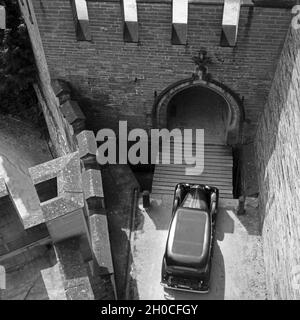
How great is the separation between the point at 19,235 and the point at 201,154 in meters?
5.87

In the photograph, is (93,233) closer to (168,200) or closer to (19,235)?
(19,235)

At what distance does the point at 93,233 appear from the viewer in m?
10.7

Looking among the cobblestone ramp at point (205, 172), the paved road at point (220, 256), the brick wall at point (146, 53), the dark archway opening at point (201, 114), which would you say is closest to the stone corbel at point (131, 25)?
the brick wall at point (146, 53)

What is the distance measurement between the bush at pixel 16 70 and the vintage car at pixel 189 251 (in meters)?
7.00

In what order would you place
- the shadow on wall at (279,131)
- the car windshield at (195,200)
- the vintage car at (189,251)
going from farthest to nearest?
the car windshield at (195,200), the vintage car at (189,251), the shadow on wall at (279,131)

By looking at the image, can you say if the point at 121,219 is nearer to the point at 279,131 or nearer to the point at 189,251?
the point at 189,251

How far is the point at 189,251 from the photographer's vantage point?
1007 centimetres

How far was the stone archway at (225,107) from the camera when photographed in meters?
12.0

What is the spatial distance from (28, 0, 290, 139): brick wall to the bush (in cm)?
245

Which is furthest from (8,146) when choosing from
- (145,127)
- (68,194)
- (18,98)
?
(68,194)

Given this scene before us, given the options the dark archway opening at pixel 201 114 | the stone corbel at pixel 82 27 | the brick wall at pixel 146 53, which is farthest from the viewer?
the dark archway opening at pixel 201 114

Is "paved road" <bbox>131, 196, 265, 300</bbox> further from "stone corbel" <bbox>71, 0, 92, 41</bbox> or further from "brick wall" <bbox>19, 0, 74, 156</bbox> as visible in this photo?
"stone corbel" <bbox>71, 0, 92, 41</bbox>

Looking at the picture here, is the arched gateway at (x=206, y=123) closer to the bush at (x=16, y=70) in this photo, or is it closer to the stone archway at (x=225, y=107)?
the stone archway at (x=225, y=107)

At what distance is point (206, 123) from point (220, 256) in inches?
174
